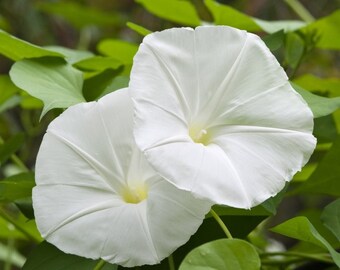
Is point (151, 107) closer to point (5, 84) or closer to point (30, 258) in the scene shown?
point (30, 258)

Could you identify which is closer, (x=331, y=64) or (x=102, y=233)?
(x=102, y=233)

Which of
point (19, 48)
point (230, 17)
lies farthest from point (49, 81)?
point (230, 17)

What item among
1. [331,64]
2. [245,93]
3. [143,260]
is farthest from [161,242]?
[331,64]

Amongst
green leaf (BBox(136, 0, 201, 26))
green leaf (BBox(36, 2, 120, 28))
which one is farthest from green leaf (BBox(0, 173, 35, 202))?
green leaf (BBox(36, 2, 120, 28))

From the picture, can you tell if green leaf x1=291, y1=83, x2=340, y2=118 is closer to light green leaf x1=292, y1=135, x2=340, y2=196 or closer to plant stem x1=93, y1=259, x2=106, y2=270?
light green leaf x1=292, y1=135, x2=340, y2=196

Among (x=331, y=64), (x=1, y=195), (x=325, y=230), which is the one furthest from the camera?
(x=331, y=64)

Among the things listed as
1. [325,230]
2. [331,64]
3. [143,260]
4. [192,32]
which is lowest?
[331,64]

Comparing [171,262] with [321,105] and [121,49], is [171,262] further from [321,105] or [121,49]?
[121,49]
